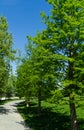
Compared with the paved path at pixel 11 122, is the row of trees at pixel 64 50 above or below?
above

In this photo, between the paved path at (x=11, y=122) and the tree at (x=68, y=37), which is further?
the paved path at (x=11, y=122)

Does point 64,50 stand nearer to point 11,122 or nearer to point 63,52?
point 63,52

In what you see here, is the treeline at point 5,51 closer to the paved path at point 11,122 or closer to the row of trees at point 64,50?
the paved path at point 11,122

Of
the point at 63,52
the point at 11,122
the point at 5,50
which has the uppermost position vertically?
the point at 5,50

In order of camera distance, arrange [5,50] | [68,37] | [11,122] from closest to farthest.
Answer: [68,37], [11,122], [5,50]

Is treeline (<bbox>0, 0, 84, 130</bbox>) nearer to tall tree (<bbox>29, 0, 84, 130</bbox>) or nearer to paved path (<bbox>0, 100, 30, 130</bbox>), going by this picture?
tall tree (<bbox>29, 0, 84, 130</bbox>)

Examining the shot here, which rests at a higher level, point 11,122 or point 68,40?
point 68,40

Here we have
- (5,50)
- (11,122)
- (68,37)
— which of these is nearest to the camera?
(68,37)

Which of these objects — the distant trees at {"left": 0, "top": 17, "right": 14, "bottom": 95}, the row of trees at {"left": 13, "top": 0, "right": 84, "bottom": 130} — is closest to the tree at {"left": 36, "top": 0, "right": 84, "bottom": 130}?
the row of trees at {"left": 13, "top": 0, "right": 84, "bottom": 130}

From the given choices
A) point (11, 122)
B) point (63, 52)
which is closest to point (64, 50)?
point (63, 52)

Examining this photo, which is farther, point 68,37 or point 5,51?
point 5,51

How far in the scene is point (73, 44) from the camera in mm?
21703

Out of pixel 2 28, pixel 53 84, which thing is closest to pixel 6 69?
pixel 2 28

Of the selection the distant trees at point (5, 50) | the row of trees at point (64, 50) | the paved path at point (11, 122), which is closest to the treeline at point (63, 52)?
the row of trees at point (64, 50)
